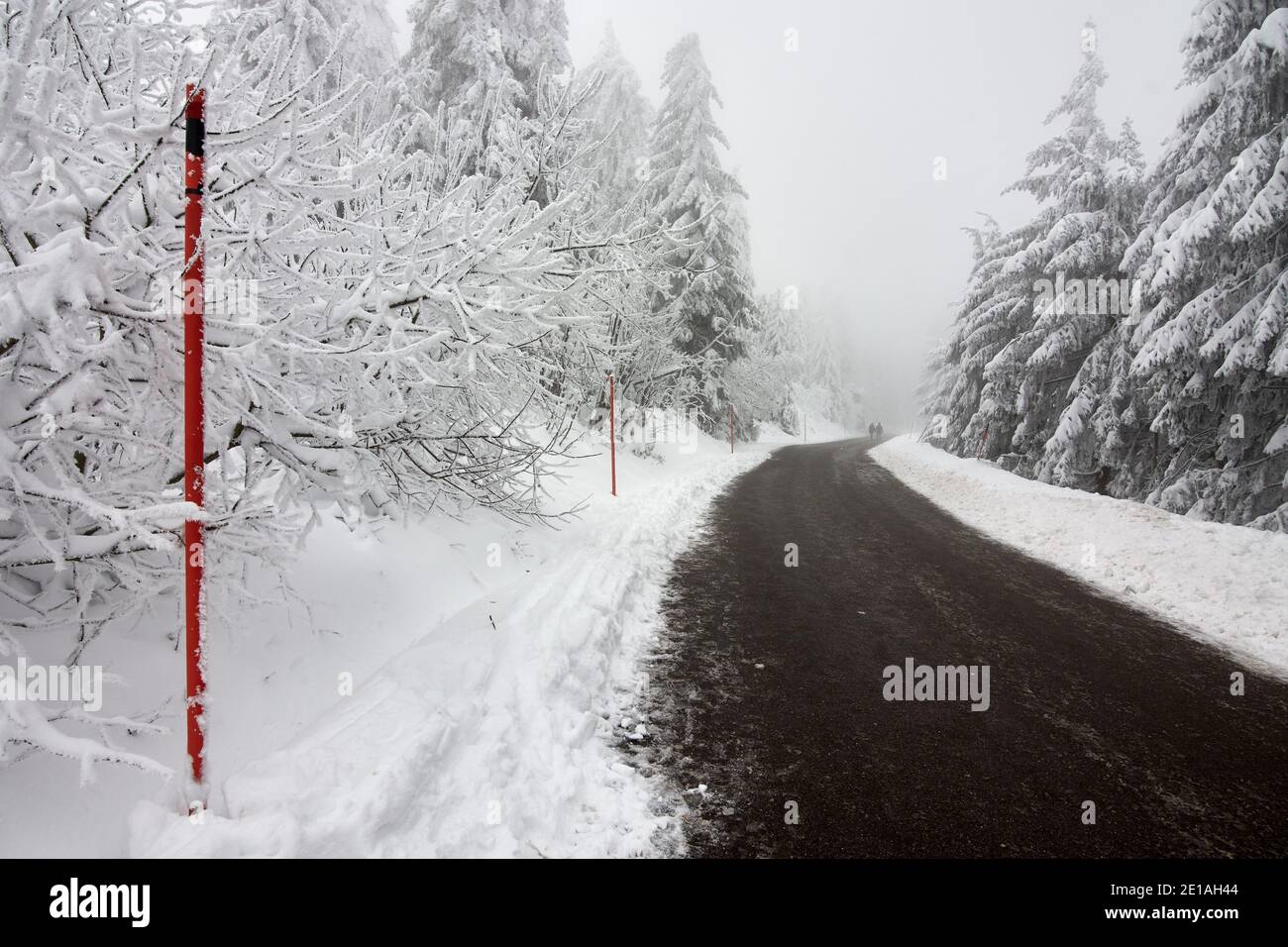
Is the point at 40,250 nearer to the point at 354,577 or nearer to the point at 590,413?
the point at 354,577

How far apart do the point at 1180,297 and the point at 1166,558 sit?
7.12m

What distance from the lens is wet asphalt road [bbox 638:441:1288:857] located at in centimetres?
280

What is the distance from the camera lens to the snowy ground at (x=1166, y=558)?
222 inches

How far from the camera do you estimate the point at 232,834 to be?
6.99ft

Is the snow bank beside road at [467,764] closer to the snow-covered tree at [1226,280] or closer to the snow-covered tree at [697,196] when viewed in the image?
the snow-covered tree at [1226,280]

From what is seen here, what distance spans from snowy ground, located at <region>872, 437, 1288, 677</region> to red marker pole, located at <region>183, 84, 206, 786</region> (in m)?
7.06

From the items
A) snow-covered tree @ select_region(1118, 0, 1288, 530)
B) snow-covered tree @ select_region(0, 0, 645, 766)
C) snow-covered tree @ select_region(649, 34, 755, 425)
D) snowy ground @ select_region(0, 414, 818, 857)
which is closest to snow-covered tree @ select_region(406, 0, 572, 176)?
snow-covered tree @ select_region(649, 34, 755, 425)

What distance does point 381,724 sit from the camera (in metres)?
3.07

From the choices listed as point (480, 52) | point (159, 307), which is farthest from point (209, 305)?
point (480, 52)

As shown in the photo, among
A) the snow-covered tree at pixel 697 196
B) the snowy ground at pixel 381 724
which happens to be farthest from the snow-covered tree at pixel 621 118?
the snowy ground at pixel 381 724

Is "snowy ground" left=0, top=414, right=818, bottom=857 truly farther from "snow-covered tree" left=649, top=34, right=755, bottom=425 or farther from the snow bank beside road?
"snow-covered tree" left=649, top=34, right=755, bottom=425

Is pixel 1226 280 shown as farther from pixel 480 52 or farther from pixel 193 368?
pixel 480 52

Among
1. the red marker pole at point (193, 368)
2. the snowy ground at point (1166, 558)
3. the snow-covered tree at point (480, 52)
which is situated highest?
the snow-covered tree at point (480, 52)
